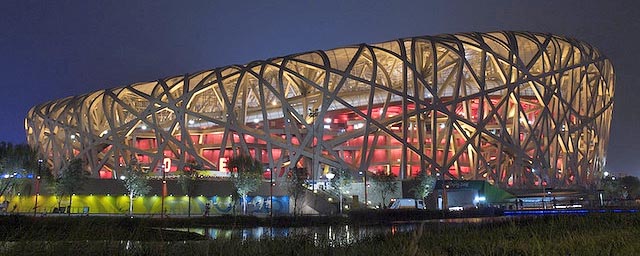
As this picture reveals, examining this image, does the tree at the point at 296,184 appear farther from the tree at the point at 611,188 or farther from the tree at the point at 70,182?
the tree at the point at 611,188

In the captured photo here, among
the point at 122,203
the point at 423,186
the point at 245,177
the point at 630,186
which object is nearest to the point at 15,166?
the point at 122,203

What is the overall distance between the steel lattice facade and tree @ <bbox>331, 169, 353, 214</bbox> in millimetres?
4261

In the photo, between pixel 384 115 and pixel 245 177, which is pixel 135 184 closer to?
pixel 245 177

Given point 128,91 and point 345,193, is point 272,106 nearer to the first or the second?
point 128,91

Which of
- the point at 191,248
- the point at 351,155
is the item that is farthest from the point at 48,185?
the point at 191,248

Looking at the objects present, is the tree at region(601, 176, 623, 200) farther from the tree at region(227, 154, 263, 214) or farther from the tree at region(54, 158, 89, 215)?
the tree at region(54, 158, 89, 215)

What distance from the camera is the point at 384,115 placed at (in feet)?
213

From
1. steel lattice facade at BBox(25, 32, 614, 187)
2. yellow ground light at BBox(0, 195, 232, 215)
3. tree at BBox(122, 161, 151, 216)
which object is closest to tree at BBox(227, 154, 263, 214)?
yellow ground light at BBox(0, 195, 232, 215)

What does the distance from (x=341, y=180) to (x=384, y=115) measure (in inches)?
557

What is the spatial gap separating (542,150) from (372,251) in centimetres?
6995

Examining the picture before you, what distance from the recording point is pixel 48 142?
75.4 meters

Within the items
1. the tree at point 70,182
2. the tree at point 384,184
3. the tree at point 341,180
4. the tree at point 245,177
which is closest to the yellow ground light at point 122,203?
the tree at point 70,182

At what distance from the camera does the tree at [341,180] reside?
54.5 m

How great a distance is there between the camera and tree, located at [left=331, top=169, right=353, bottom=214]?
54500mm
